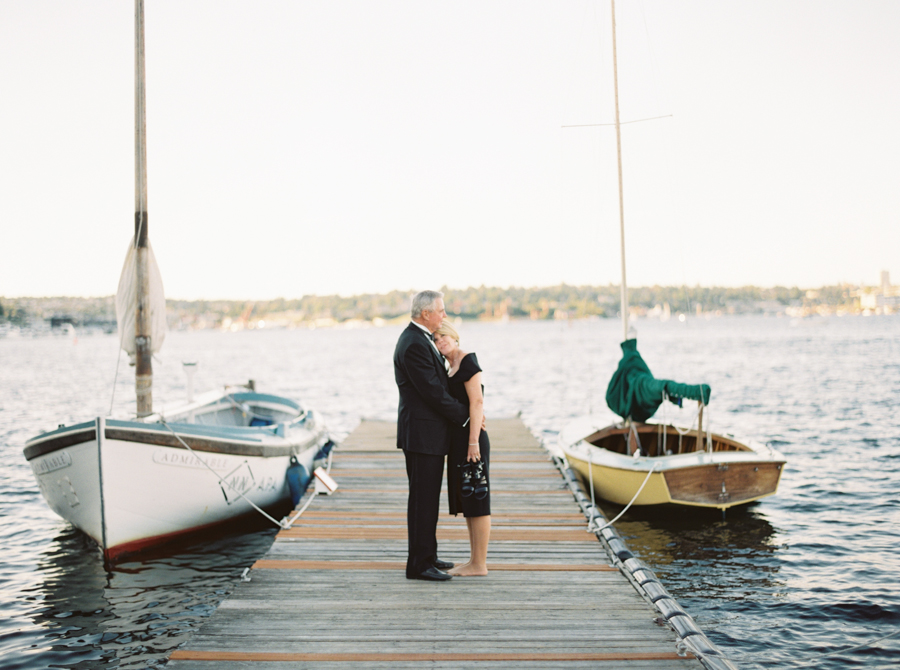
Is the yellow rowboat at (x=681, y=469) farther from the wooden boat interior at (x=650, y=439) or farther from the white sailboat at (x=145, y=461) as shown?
the white sailboat at (x=145, y=461)

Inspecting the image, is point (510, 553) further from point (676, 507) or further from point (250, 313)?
point (250, 313)

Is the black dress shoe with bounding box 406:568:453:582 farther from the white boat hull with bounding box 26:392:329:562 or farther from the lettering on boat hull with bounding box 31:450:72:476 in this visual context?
the lettering on boat hull with bounding box 31:450:72:476

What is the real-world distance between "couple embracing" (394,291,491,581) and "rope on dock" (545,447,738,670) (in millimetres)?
1238

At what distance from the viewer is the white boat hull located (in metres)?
6.79

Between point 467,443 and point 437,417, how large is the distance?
324 millimetres

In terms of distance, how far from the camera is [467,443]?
4707 millimetres

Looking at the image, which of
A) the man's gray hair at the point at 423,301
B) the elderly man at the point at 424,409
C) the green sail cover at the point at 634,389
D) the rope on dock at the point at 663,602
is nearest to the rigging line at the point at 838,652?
the rope on dock at the point at 663,602

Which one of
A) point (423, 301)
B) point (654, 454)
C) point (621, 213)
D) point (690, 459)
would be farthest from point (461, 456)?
point (621, 213)

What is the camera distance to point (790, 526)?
9.44 meters

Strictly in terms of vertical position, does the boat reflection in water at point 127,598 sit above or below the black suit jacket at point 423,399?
below

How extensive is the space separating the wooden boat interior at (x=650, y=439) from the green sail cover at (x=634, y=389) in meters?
0.32

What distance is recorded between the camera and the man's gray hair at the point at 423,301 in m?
4.45

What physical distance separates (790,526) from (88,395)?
105 ft

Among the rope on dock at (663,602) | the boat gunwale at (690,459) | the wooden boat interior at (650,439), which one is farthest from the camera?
the wooden boat interior at (650,439)
